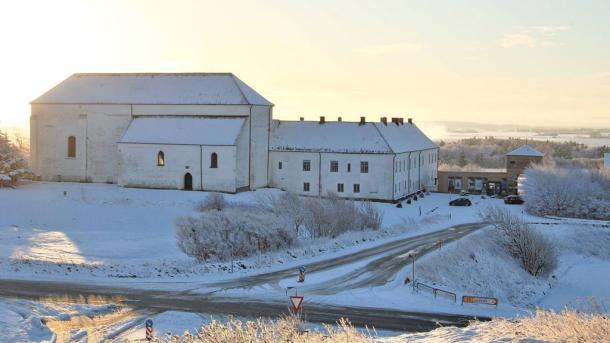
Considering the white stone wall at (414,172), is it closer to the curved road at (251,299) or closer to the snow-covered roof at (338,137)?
the snow-covered roof at (338,137)

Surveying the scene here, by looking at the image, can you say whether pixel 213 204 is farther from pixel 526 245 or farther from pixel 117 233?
pixel 526 245

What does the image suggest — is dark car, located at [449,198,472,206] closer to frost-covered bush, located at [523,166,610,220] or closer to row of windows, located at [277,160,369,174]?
frost-covered bush, located at [523,166,610,220]

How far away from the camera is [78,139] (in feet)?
212

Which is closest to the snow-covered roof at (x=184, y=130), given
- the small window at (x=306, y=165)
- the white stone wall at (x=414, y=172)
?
the small window at (x=306, y=165)

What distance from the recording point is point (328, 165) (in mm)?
61281

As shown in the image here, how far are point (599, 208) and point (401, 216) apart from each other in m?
17.0

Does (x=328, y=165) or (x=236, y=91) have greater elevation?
(x=236, y=91)

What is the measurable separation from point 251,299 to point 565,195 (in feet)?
128

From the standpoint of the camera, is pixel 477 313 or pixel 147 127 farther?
pixel 147 127

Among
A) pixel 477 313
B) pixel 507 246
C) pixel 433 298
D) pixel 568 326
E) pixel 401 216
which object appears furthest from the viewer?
pixel 401 216

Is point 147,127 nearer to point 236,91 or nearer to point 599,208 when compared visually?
point 236,91

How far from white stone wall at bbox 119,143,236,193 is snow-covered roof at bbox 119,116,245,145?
56cm

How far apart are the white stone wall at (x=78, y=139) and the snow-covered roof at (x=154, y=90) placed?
2.84 ft

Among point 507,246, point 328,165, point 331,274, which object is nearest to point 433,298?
point 331,274
